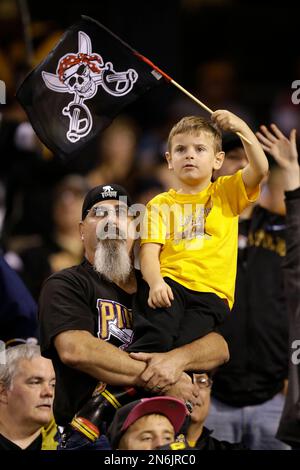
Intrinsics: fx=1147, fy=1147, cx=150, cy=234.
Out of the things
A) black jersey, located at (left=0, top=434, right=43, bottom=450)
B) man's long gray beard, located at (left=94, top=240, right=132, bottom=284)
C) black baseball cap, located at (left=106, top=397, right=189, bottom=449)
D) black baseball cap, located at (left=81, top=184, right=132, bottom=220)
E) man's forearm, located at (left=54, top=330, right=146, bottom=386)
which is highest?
black baseball cap, located at (left=81, top=184, right=132, bottom=220)

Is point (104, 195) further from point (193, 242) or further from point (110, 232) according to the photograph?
point (193, 242)

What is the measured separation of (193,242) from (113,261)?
0.35m

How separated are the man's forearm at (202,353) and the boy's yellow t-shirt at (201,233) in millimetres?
172

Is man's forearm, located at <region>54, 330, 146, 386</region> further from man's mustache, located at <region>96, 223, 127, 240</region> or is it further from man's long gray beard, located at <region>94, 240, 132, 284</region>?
man's mustache, located at <region>96, 223, 127, 240</region>

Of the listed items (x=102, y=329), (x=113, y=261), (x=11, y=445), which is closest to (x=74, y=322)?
(x=102, y=329)

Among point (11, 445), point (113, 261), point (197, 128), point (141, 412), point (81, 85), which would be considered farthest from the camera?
point (11, 445)

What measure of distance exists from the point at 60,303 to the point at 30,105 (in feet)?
2.69

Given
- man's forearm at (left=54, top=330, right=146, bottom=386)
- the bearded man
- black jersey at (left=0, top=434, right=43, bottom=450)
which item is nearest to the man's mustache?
the bearded man

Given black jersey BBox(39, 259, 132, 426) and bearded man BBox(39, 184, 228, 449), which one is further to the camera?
black jersey BBox(39, 259, 132, 426)

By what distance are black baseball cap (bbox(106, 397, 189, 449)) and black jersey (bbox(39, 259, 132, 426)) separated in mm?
253

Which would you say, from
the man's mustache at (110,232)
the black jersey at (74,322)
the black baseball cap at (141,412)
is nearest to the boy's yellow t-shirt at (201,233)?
the man's mustache at (110,232)

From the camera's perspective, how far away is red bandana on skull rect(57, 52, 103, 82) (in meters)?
4.66

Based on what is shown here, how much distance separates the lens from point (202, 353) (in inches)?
174

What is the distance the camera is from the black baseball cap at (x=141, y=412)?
4.20 m
